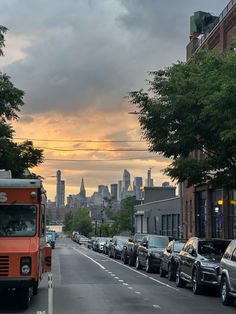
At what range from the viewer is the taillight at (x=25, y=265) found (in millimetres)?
12211

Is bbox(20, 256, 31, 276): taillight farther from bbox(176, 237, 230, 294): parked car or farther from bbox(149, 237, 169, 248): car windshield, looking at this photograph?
bbox(149, 237, 169, 248): car windshield

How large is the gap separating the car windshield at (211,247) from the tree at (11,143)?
7.48m

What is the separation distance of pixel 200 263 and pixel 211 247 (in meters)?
1.54

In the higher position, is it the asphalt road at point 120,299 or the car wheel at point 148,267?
the car wheel at point 148,267

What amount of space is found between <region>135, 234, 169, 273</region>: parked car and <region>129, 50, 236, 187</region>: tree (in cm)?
541

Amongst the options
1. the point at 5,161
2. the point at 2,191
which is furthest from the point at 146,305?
the point at 5,161

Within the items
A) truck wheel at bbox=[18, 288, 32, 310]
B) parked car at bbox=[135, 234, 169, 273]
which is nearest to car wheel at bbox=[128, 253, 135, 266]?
parked car at bbox=[135, 234, 169, 273]

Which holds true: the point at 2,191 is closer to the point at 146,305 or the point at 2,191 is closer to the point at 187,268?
the point at 146,305

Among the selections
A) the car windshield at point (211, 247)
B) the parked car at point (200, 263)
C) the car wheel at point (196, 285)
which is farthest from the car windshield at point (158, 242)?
the car wheel at point (196, 285)

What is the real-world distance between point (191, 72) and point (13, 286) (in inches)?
444

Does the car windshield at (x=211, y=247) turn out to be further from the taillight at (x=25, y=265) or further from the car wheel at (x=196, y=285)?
the taillight at (x=25, y=265)

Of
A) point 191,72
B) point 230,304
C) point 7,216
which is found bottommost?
point 230,304

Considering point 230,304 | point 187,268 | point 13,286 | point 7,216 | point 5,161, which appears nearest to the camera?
point 13,286

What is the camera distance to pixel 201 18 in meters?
47.9
